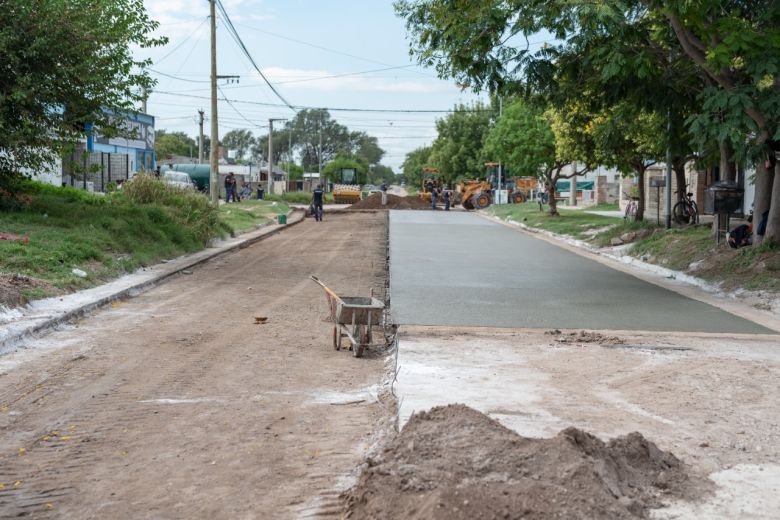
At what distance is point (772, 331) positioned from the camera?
11281mm

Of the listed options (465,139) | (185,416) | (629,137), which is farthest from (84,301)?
(465,139)

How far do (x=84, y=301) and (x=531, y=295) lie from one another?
7211mm

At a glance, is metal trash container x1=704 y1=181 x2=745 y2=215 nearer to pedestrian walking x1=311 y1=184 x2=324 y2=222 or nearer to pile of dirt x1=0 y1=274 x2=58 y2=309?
pile of dirt x1=0 y1=274 x2=58 y2=309

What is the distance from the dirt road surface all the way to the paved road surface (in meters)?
2.20

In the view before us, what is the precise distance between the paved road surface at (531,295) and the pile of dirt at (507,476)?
19.3 ft

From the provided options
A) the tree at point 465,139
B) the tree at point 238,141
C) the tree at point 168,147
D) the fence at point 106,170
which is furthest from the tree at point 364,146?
the fence at point 106,170

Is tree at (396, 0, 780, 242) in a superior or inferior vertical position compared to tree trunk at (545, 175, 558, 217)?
superior

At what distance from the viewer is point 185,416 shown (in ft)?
22.7

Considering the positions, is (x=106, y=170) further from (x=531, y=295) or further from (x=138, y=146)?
(x=531, y=295)

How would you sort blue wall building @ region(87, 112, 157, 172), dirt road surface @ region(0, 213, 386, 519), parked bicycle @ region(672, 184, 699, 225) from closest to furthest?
dirt road surface @ region(0, 213, 386, 519), parked bicycle @ region(672, 184, 699, 225), blue wall building @ region(87, 112, 157, 172)

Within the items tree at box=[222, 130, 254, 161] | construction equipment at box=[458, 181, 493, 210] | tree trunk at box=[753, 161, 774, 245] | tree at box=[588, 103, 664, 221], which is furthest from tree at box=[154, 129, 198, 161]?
tree trunk at box=[753, 161, 774, 245]

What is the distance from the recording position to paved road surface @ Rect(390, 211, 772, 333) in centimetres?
1173

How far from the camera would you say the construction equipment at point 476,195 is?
58312 mm

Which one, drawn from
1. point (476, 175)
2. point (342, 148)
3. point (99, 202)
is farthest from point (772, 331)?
point (342, 148)
